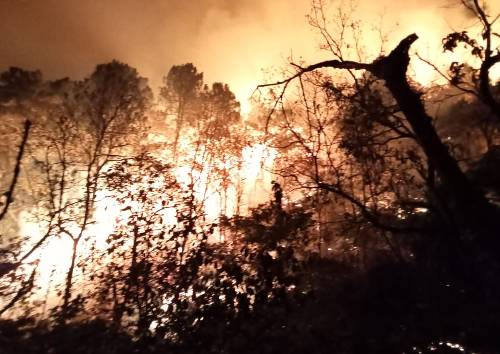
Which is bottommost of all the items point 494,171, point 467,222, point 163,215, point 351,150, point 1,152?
point 467,222

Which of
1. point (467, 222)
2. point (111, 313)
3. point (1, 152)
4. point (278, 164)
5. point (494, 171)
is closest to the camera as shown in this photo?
point (467, 222)

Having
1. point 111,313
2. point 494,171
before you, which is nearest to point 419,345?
point 111,313

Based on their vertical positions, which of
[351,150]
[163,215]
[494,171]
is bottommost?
[163,215]

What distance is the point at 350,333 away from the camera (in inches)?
532

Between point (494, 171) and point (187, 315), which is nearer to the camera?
point (187, 315)

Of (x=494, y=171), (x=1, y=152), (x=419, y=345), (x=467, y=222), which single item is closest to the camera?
(x=467, y=222)

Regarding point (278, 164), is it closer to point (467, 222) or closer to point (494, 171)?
point (494, 171)

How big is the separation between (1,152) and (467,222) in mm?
36487

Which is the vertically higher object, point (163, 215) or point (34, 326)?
point (163, 215)

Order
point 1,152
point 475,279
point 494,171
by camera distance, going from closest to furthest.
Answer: point 475,279 → point 494,171 → point 1,152

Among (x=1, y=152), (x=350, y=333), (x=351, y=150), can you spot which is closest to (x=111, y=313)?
(x=350, y=333)

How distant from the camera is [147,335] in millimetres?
12680

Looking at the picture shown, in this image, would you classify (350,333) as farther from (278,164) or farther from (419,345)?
(278,164)

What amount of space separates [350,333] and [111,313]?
7838 millimetres
